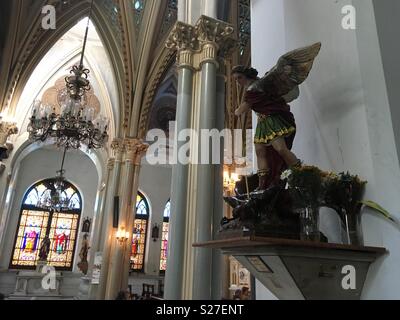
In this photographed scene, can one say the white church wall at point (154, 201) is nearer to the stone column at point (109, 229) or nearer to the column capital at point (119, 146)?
the stone column at point (109, 229)

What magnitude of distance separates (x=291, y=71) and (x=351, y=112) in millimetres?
415

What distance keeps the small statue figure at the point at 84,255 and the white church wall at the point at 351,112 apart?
1556 centimetres

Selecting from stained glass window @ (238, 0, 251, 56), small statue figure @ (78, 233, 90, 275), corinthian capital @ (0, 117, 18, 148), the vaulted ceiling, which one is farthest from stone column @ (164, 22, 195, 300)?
small statue figure @ (78, 233, 90, 275)

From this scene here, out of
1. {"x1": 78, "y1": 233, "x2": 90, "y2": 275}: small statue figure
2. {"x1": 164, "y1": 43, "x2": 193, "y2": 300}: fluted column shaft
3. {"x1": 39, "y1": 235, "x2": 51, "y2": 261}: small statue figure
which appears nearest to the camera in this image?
{"x1": 164, "y1": 43, "x2": 193, "y2": 300}: fluted column shaft

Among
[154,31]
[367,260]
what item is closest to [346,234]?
[367,260]

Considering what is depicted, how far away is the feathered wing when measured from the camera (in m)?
1.86

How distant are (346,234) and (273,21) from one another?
202 cm

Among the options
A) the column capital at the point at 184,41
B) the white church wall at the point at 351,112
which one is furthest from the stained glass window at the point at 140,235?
the white church wall at the point at 351,112

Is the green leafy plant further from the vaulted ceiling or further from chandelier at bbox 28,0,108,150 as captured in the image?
the vaulted ceiling

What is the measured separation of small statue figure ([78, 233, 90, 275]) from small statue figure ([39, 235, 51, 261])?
1.53 metres

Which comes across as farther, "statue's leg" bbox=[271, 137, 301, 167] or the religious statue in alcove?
the religious statue in alcove

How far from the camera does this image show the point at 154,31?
→ 946cm
